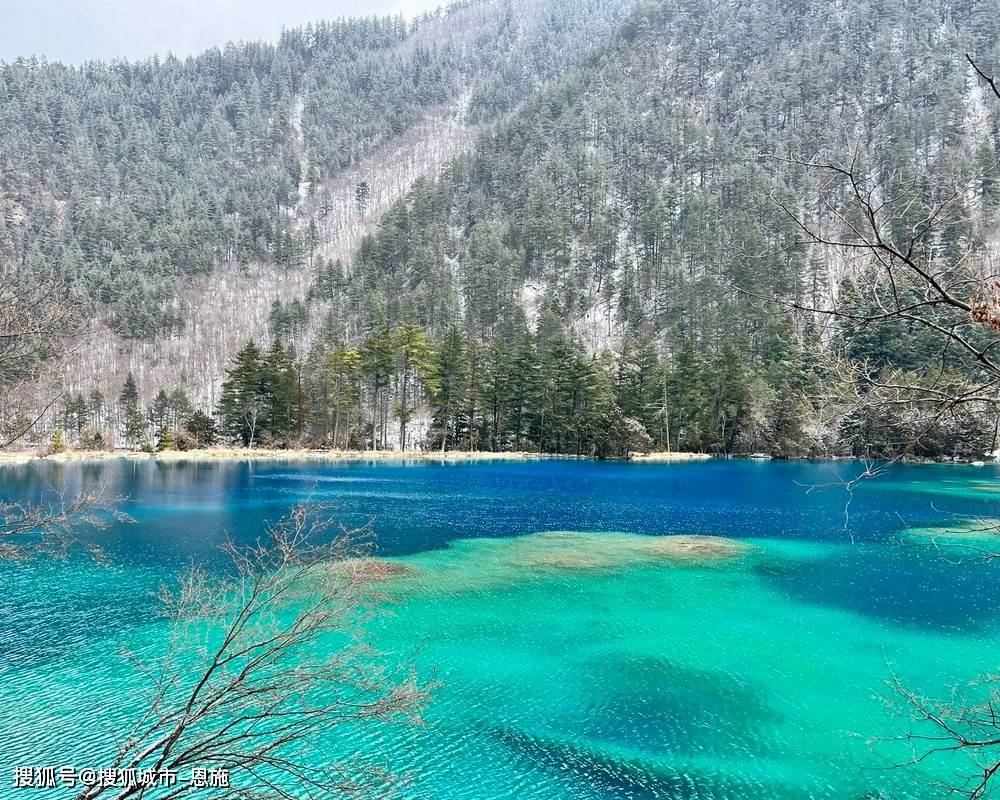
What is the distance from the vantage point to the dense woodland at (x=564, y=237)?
6569 cm

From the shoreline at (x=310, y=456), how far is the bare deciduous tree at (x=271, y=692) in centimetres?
4405

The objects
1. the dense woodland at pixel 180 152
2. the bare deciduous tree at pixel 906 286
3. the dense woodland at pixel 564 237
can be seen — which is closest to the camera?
the bare deciduous tree at pixel 906 286

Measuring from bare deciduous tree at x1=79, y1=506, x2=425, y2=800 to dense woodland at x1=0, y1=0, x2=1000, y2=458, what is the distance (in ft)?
141

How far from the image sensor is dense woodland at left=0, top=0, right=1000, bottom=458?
6569 centimetres

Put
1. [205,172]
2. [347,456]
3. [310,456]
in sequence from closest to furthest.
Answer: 1. [310,456]
2. [347,456]
3. [205,172]

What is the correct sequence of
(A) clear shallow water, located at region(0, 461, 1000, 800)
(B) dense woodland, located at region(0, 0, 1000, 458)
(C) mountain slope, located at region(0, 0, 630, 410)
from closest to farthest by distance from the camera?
1. (A) clear shallow water, located at region(0, 461, 1000, 800)
2. (B) dense woodland, located at region(0, 0, 1000, 458)
3. (C) mountain slope, located at region(0, 0, 630, 410)

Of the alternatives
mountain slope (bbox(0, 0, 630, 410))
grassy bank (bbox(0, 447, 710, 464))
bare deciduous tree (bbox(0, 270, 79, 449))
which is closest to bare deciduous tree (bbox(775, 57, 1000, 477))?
bare deciduous tree (bbox(0, 270, 79, 449))

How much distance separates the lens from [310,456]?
2393 inches

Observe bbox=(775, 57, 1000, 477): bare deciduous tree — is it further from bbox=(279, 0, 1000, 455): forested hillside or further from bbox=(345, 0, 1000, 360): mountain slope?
bbox=(345, 0, 1000, 360): mountain slope

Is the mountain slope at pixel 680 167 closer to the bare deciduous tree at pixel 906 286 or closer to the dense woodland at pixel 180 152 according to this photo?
the dense woodland at pixel 180 152

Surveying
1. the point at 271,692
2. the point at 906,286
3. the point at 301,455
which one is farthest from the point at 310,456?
the point at 906,286

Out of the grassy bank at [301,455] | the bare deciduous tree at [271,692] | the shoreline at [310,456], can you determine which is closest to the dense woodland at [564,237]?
the shoreline at [310,456]

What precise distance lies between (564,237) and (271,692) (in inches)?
3761

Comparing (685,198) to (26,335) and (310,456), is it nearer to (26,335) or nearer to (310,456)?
(310,456)
